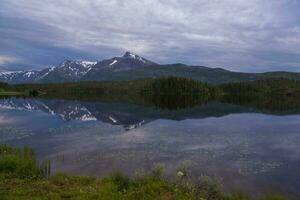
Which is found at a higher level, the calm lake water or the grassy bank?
the grassy bank

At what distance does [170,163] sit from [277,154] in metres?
14.5

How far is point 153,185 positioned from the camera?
2491 cm

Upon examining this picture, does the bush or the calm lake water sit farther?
the calm lake water

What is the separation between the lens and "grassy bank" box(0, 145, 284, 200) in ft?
73.7

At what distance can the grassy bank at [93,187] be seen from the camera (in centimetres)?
2245

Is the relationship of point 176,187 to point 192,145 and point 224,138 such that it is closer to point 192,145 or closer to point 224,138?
point 192,145

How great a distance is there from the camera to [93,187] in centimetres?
2488

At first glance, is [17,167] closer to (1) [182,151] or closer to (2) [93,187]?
(2) [93,187]

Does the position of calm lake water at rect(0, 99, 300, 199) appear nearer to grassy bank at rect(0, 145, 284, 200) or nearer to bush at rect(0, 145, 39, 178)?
grassy bank at rect(0, 145, 284, 200)

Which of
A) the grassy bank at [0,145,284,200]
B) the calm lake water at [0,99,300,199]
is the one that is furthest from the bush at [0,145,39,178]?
the calm lake water at [0,99,300,199]

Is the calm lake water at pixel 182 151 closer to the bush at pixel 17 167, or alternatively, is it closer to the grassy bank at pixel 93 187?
the grassy bank at pixel 93 187

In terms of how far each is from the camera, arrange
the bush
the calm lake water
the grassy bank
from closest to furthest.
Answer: the grassy bank < the bush < the calm lake water

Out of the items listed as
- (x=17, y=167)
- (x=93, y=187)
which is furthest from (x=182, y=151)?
(x=93, y=187)

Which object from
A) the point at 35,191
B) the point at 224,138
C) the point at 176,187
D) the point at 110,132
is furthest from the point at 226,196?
the point at 110,132
